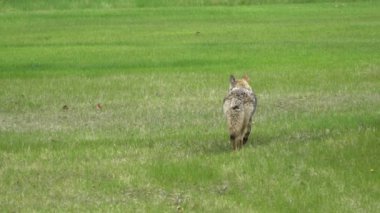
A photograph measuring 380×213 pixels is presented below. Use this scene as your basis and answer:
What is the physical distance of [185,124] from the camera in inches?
625

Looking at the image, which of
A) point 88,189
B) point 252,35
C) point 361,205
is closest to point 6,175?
point 88,189

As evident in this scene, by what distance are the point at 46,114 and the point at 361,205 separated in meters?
8.54

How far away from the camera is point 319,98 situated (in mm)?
18797

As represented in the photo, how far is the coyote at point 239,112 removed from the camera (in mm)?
12734

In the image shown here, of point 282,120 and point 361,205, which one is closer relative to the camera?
point 361,205

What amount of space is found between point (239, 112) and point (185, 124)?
320 centimetres

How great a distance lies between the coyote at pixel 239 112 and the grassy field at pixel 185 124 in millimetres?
225

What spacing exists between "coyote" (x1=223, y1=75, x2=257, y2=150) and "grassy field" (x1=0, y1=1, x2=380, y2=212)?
0.74ft

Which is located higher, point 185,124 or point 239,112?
point 239,112

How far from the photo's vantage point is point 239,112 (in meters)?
12.7

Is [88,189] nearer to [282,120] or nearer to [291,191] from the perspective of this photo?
[291,191]

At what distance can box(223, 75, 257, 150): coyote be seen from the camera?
12.7m

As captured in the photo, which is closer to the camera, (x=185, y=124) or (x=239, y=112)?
(x=239, y=112)

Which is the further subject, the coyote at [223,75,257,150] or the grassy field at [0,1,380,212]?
the coyote at [223,75,257,150]
